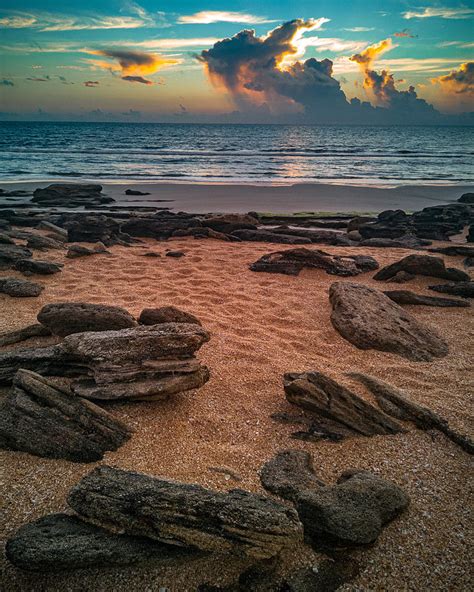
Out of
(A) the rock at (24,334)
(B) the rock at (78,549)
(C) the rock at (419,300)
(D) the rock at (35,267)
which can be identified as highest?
(D) the rock at (35,267)

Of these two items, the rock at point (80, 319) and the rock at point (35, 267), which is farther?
the rock at point (35, 267)

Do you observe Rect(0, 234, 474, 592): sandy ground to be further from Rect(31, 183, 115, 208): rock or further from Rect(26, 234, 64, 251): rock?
Rect(31, 183, 115, 208): rock

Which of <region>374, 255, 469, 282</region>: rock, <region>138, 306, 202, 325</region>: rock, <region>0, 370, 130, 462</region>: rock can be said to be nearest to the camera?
<region>0, 370, 130, 462</region>: rock

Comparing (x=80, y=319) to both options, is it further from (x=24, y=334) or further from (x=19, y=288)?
(x=19, y=288)

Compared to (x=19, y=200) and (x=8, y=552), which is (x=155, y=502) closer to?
(x=8, y=552)

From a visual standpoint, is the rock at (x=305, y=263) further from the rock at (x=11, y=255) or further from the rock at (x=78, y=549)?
the rock at (x=78, y=549)

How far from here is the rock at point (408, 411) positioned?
421 centimetres

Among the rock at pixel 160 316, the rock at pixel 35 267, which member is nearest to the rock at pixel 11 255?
the rock at pixel 35 267

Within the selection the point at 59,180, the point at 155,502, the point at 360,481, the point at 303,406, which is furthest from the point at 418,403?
the point at 59,180

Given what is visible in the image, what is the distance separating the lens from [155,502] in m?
2.78

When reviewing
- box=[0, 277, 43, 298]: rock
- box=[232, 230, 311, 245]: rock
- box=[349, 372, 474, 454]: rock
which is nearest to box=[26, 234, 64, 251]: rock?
box=[0, 277, 43, 298]: rock

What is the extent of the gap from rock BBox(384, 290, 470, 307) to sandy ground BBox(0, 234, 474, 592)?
23 cm

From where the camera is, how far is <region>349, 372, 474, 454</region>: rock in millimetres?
4215

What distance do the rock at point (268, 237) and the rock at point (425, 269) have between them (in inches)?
156
